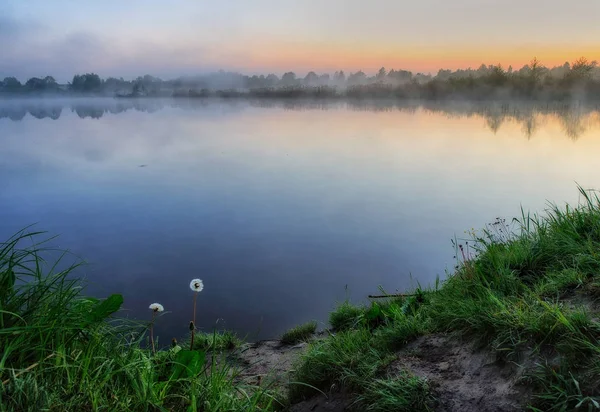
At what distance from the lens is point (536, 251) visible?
4.23 m

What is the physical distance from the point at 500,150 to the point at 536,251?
2520cm

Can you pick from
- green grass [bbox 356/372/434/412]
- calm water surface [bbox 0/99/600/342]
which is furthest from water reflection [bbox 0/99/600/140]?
green grass [bbox 356/372/434/412]

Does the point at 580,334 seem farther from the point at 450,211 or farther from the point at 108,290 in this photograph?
the point at 450,211

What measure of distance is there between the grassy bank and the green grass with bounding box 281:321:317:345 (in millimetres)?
1195

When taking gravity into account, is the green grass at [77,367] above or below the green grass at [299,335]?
above

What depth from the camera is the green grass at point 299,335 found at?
598 cm

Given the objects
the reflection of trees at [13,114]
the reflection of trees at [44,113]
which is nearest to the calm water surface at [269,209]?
the reflection of trees at [13,114]

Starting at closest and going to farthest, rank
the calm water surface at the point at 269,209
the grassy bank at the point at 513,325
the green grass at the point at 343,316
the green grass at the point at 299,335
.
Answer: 1. the grassy bank at the point at 513,325
2. the green grass at the point at 343,316
3. the green grass at the point at 299,335
4. the calm water surface at the point at 269,209

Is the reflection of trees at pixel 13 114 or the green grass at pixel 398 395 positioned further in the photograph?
the reflection of trees at pixel 13 114

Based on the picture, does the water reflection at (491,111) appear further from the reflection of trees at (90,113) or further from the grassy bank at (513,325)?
the grassy bank at (513,325)

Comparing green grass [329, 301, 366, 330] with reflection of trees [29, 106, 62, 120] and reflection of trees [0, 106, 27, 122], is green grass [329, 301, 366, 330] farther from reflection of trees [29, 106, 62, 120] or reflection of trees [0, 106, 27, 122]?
reflection of trees [29, 106, 62, 120]

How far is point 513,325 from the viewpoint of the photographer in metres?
3.10

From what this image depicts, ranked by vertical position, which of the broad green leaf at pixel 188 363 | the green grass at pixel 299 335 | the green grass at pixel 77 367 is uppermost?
the green grass at pixel 77 367

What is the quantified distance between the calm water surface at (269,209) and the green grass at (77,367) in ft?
8.99
